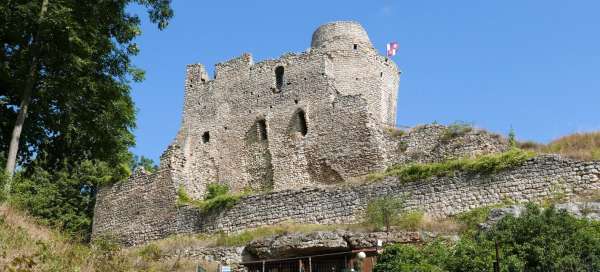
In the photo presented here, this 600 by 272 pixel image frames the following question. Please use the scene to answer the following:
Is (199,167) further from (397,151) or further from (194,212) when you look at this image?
(397,151)

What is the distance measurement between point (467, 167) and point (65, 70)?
11722mm

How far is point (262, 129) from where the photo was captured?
104 ft

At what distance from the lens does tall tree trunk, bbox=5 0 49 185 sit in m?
19.8

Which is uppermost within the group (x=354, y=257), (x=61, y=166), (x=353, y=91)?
(x=353, y=91)

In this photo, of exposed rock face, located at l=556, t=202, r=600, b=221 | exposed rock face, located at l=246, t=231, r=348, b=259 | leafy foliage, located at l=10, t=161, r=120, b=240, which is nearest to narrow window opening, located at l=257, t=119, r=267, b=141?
leafy foliage, located at l=10, t=161, r=120, b=240

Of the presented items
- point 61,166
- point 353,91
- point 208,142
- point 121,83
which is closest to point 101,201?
point 61,166

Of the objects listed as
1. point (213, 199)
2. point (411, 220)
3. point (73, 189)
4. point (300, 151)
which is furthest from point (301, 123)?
point (411, 220)

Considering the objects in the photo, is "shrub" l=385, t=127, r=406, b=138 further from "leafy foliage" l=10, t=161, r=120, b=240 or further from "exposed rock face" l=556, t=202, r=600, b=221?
"leafy foliage" l=10, t=161, r=120, b=240

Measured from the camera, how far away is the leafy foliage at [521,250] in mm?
15664

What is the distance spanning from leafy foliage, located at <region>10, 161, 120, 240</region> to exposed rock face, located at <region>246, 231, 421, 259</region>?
1046cm

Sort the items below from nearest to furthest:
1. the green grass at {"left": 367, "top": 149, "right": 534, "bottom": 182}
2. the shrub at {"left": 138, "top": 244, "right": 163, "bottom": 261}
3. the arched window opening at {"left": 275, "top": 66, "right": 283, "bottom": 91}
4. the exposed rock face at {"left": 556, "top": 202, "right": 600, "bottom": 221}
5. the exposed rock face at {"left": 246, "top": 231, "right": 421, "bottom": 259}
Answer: the exposed rock face at {"left": 556, "top": 202, "right": 600, "bottom": 221} < the exposed rock face at {"left": 246, "top": 231, "right": 421, "bottom": 259} < the green grass at {"left": 367, "top": 149, "right": 534, "bottom": 182} < the shrub at {"left": 138, "top": 244, "right": 163, "bottom": 261} < the arched window opening at {"left": 275, "top": 66, "right": 283, "bottom": 91}

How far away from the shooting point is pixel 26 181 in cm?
2500

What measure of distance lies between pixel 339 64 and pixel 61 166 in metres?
12.0

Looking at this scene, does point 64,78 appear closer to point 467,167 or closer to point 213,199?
point 213,199
